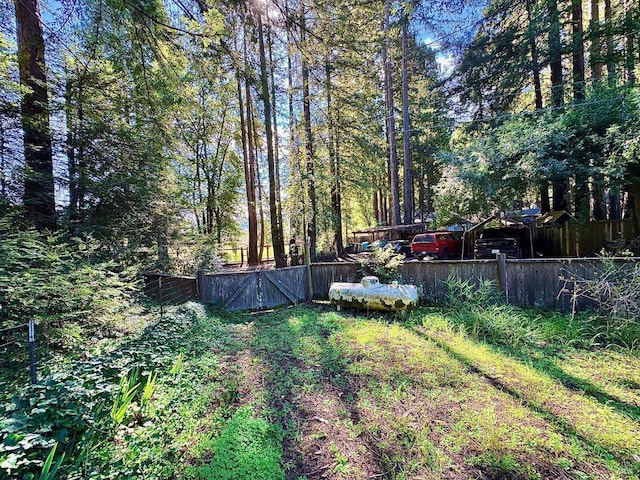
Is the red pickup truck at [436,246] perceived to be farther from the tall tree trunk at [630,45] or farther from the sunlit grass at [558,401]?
the sunlit grass at [558,401]

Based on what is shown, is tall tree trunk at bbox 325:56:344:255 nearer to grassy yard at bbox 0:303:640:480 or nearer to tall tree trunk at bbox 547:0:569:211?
tall tree trunk at bbox 547:0:569:211

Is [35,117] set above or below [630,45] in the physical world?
below

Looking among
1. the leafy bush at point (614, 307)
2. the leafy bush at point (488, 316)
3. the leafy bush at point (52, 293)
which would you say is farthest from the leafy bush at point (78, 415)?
the leafy bush at point (614, 307)

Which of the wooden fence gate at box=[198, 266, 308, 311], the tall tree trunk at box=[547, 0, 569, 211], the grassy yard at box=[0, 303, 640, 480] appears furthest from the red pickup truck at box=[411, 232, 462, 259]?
the grassy yard at box=[0, 303, 640, 480]

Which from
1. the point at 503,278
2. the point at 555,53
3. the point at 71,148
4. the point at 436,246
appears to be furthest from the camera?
the point at 436,246

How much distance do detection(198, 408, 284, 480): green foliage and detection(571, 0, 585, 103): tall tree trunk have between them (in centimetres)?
1152

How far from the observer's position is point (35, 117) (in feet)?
15.2

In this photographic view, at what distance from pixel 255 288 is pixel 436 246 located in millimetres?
8017

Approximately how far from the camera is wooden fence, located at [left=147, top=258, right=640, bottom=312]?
514 cm

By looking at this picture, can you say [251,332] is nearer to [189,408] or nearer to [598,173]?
[189,408]

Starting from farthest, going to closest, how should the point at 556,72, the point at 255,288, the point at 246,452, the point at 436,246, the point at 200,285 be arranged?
the point at 436,246 → the point at 556,72 → the point at 255,288 → the point at 200,285 → the point at 246,452

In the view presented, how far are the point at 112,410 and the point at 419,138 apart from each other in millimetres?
19377

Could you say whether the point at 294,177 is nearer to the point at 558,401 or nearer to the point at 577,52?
the point at 577,52

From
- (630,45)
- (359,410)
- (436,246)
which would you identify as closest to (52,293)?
(359,410)
